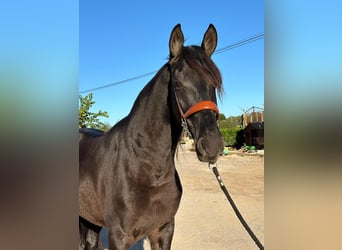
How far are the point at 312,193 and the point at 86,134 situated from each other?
289cm

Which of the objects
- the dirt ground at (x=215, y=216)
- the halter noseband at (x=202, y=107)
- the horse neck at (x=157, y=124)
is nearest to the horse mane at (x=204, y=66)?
the halter noseband at (x=202, y=107)

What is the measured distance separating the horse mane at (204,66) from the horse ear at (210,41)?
0.60ft

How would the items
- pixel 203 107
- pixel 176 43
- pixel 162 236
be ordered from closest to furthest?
pixel 203 107 < pixel 176 43 < pixel 162 236

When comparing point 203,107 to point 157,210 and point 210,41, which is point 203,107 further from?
point 157,210

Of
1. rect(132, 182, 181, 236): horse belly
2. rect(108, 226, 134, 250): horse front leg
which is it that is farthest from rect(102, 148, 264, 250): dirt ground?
rect(108, 226, 134, 250): horse front leg

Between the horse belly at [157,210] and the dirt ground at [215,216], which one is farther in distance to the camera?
the dirt ground at [215,216]

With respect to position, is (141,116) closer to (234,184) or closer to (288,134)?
(288,134)

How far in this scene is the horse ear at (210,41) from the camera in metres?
2.11

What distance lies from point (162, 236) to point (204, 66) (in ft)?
4.52

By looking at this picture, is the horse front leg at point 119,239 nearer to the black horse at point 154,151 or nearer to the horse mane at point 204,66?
the black horse at point 154,151

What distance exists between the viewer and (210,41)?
2139 millimetres

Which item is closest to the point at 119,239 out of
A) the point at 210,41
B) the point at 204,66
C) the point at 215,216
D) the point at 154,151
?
the point at 154,151

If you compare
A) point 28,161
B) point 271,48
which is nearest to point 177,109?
point 271,48

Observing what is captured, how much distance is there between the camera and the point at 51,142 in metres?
0.67
